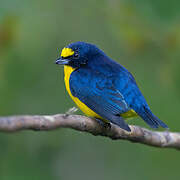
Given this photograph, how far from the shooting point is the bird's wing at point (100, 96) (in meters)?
4.00

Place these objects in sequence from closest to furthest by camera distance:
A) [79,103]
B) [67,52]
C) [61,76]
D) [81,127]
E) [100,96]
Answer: [81,127]
[100,96]
[79,103]
[67,52]
[61,76]

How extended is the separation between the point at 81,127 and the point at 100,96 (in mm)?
Result: 998

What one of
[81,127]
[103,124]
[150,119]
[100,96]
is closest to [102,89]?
[100,96]

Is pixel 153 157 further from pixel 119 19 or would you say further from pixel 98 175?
pixel 119 19

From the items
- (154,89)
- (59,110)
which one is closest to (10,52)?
(59,110)

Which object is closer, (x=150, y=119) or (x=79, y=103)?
(x=150, y=119)

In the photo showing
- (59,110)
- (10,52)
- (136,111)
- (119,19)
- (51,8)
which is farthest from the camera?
(59,110)

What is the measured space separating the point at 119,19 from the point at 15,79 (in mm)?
1468

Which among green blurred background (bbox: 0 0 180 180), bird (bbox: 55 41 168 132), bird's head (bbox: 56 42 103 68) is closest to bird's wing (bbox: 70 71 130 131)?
bird (bbox: 55 41 168 132)

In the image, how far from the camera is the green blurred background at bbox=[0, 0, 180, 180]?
14.2ft

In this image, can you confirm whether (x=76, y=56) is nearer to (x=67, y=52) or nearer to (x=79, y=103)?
(x=67, y=52)

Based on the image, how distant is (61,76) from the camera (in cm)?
688

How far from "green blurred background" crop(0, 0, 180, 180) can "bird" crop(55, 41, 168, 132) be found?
405mm

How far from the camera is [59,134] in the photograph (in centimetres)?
555
